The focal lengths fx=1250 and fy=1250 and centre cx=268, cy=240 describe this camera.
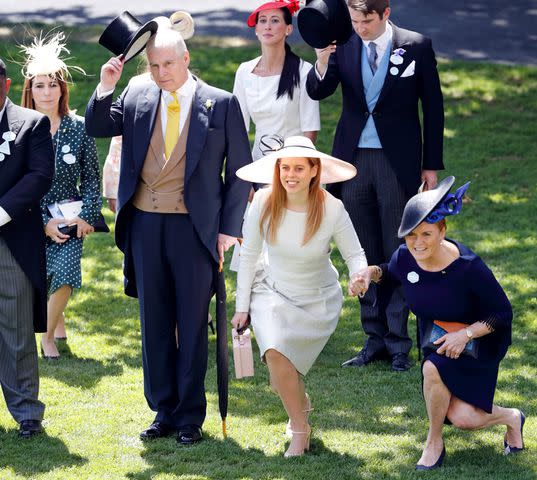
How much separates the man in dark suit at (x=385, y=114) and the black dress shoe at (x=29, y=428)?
7.38ft

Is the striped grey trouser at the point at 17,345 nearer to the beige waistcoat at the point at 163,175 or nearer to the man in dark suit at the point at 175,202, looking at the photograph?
the man in dark suit at the point at 175,202

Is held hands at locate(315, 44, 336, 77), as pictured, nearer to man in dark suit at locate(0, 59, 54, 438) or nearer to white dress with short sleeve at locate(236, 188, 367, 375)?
white dress with short sleeve at locate(236, 188, 367, 375)

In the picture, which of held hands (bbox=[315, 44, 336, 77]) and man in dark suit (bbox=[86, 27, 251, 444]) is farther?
held hands (bbox=[315, 44, 336, 77])

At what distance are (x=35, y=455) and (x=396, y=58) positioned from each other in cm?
327

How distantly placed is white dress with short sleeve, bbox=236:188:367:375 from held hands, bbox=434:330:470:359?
2.02ft

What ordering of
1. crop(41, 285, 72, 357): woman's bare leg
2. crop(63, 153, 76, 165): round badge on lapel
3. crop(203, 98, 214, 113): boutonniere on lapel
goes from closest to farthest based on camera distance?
crop(203, 98, 214, 113): boutonniere on lapel → crop(63, 153, 76, 165): round badge on lapel → crop(41, 285, 72, 357): woman's bare leg

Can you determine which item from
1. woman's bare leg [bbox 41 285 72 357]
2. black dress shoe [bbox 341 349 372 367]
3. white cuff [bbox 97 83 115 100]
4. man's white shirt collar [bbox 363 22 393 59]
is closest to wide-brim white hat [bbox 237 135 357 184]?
white cuff [bbox 97 83 115 100]

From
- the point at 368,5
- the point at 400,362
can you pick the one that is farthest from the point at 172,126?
the point at 400,362

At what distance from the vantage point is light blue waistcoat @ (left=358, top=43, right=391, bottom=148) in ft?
25.8

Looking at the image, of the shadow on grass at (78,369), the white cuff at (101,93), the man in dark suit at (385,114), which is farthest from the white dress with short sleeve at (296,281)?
the shadow on grass at (78,369)

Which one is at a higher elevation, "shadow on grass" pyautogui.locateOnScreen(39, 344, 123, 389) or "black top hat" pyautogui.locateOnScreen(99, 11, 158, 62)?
"black top hat" pyautogui.locateOnScreen(99, 11, 158, 62)

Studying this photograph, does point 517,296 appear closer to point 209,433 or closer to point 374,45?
point 374,45

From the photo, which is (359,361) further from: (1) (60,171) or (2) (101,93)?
(2) (101,93)

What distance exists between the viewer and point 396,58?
307 inches
